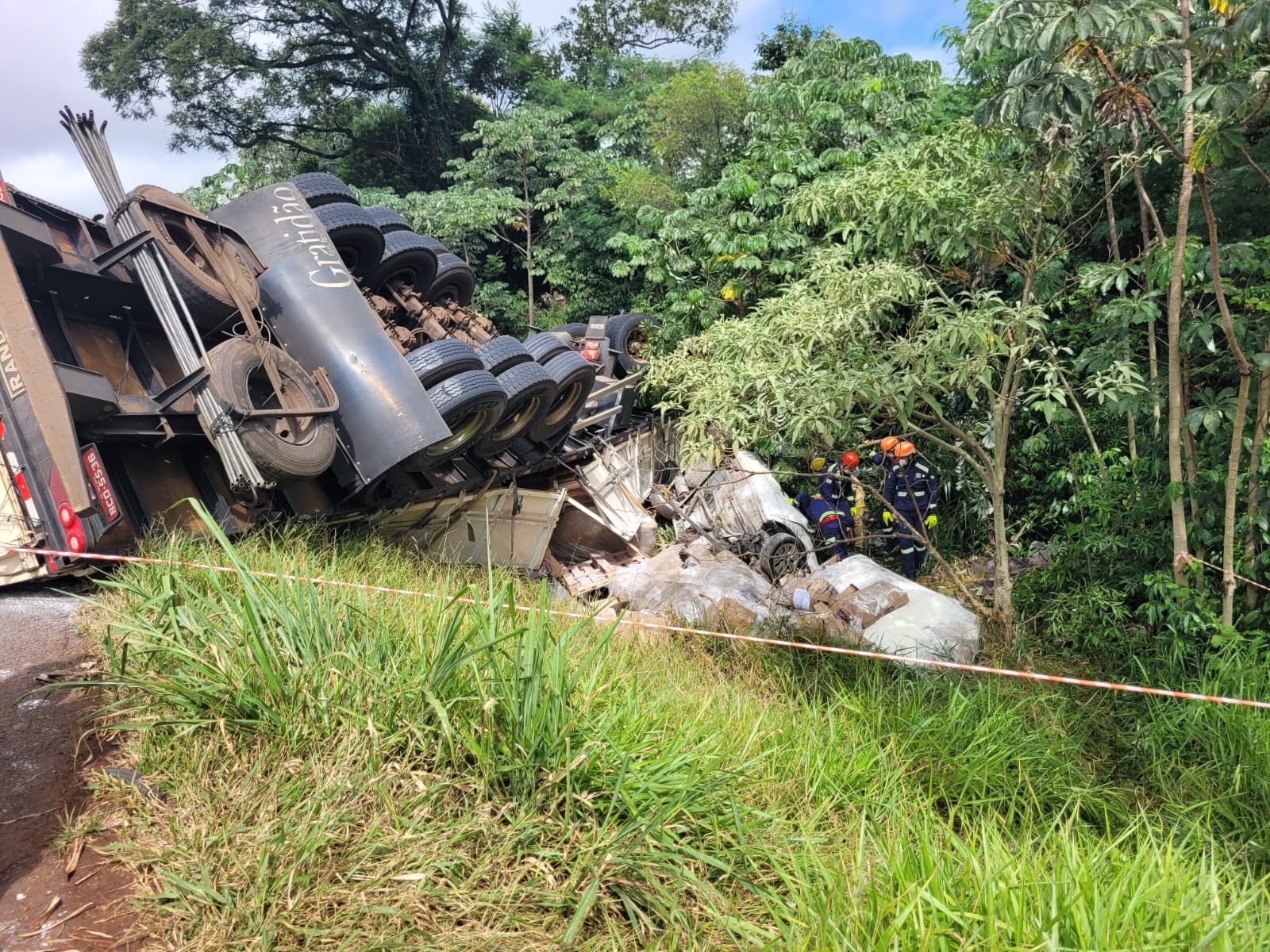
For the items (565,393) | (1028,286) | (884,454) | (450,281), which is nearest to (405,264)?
(450,281)

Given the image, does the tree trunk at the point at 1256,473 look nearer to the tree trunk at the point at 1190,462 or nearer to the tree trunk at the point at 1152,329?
the tree trunk at the point at 1190,462

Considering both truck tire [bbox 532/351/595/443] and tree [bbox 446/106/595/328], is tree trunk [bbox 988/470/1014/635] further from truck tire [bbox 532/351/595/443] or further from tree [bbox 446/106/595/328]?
tree [bbox 446/106/595/328]

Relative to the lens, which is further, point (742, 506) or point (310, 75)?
point (310, 75)

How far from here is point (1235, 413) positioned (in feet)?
12.8

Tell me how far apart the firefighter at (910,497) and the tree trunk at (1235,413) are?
99.4 inches

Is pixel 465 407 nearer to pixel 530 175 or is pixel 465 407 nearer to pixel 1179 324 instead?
pixel 1179 324

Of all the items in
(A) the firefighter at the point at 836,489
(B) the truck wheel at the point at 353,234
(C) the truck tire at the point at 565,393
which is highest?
(B) the truck wheel at the point at 353,234

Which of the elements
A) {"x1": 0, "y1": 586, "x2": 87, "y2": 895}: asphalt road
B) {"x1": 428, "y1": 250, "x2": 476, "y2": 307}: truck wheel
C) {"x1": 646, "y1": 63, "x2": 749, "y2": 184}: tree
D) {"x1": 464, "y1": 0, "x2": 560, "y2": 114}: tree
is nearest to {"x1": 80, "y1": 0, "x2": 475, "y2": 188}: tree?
{"x1": 464, "y1": 0, "x2": 560, "y2": 114}: tree

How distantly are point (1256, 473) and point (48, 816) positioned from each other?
191 inches

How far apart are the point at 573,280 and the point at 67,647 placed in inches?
541

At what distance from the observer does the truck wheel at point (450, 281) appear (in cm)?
727

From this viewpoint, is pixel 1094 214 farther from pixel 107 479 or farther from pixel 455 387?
pixel 107 479

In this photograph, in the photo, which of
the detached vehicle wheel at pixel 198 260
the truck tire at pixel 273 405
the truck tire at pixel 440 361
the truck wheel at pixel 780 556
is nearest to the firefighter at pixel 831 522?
the truck wheel at pixel 780 556

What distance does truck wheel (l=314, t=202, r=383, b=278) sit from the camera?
18.7 ft
